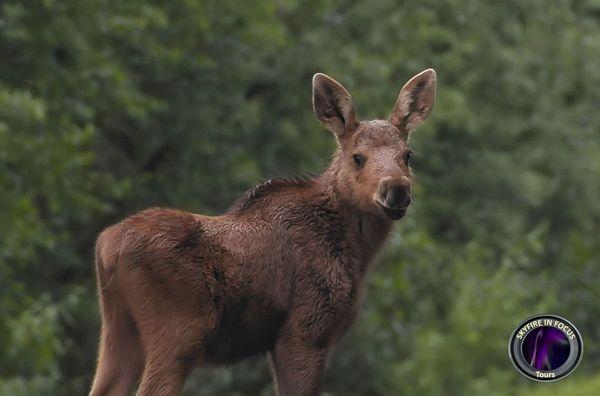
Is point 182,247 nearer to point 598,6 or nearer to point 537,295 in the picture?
point 537,295

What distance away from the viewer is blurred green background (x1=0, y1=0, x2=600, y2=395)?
20266 mm

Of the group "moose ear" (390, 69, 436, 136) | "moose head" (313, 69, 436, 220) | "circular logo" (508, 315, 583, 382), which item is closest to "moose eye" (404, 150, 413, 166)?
"moose head" (313, 69, 436, 220)

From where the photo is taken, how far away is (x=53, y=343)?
19.1 meters

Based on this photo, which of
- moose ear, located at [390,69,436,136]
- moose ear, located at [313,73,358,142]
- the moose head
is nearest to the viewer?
the moose head

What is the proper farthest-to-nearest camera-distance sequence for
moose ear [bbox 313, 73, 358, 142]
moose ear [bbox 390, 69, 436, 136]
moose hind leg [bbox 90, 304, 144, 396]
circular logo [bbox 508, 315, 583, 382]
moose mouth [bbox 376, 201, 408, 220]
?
moose ear [bbox 390, 69, 436, 136] → moose ear [bbox 313, 73, 358, 142] → circular logo [bbox 508, 315, 583, 382] → moose mouth [bbox 376, 201, 408, 220] → moose hind leg [bbox 90, 304, 144, 396]

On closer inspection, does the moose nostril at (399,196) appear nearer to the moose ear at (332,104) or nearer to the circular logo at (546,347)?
the moose ear at (332,104)

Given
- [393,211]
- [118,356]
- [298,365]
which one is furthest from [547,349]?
[118,356]

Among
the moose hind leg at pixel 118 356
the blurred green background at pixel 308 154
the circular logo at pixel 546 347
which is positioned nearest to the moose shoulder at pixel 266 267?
the moose hind leg at pixel 118 356

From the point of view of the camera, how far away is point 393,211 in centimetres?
728

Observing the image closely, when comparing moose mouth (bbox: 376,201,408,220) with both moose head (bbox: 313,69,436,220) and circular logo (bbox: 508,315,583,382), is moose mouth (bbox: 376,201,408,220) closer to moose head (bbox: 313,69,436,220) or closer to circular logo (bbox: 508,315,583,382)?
moose head (bbox: 313,69,436,220)

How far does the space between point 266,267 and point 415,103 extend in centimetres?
122

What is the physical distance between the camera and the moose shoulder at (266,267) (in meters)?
6.92

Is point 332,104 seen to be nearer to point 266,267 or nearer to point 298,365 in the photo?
point 266,267

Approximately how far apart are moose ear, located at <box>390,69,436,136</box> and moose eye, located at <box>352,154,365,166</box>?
0.96 ft
